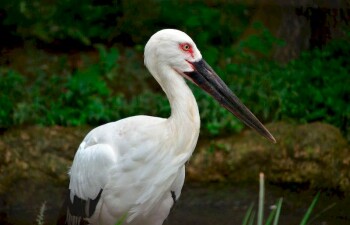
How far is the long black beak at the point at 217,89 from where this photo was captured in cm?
480

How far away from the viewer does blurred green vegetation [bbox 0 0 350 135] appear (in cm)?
757

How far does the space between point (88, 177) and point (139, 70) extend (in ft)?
11.1

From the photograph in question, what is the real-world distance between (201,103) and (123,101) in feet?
2.35

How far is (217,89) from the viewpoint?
488 centimetres

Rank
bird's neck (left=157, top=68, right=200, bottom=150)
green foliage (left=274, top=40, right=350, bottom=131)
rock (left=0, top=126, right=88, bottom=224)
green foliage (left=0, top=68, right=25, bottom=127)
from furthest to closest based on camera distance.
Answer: green foliage (left=274, top=40, right=350, bottom=131), green foliage (left=0, top=68, right=25, bottom=127), rock (left=0, top=126, right=88, bottom=224), bird's neck (left=157, top=68, right=200, bottom=150)

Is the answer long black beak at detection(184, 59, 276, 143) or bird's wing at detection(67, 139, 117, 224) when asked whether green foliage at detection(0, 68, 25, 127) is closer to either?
bird's wing at detection(67, 139, 117, 224)

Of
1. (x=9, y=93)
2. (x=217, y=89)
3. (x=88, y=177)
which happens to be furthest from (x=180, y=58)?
(x=9, y=93)

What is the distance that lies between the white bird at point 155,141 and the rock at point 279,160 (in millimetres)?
2117

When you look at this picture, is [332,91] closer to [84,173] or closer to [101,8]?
[101,8]

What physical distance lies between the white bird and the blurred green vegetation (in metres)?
2.41

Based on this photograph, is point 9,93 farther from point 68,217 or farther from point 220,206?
point 68,217

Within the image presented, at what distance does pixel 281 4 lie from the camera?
28.9 feet

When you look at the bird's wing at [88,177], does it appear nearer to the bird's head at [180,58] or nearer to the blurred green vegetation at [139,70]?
the bird's head at [180,58]

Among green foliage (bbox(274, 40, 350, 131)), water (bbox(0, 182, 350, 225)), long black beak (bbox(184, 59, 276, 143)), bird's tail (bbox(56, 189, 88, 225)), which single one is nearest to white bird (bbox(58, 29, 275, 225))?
long black beak (bbox(184, 59, 276, 143))
